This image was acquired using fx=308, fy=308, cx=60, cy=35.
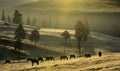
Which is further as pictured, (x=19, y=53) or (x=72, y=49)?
(x=72, y=49)

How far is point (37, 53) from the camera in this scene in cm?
11775

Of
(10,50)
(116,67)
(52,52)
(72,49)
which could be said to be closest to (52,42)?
(72,49)

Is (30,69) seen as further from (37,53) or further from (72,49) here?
(72,49)

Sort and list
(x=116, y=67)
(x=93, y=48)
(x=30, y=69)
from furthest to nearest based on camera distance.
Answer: (x=93, y=48)
(x=30, y=69)
(x=116, y=67)

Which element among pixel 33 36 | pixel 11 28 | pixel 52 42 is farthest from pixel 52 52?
pixel 11 28

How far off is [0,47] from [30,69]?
63289 mm

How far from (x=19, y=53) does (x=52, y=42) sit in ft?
121

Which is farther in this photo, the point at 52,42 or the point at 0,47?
the point at 52,42

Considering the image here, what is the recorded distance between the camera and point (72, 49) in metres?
136

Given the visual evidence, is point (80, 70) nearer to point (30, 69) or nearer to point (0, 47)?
point (30, 69)

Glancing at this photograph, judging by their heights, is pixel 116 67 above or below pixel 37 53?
above

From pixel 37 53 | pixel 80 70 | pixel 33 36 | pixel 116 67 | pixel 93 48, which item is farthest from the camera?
pixel 93 48

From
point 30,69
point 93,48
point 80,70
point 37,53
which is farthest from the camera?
point 93,48

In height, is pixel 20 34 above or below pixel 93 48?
above
